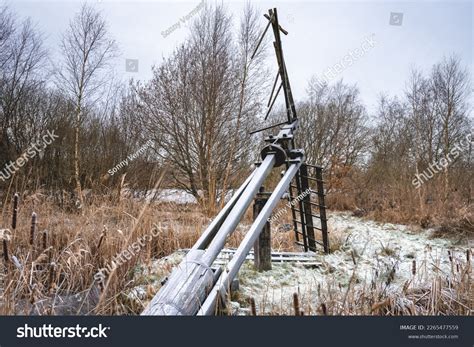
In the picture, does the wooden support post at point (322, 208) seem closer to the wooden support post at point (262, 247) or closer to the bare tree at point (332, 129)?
the wooden support post at point (262, 247)

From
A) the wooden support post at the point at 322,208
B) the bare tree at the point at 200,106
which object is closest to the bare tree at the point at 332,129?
the bare tree at the point at 200,106

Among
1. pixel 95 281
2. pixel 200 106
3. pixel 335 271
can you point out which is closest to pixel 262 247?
pixel 335 271

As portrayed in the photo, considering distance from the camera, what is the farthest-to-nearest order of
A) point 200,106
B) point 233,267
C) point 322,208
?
1. point 200,106
2. point 322,208
3. point 233,267

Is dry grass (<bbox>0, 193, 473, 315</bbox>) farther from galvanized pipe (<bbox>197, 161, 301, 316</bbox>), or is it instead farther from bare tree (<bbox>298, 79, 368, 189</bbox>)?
bare tree (<bbox>298, 79, 368, 189</bbox>)

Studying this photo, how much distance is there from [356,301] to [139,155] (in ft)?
19.4

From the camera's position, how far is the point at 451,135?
892cm

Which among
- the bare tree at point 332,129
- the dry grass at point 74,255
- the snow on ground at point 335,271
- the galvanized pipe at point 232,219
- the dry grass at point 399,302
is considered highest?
the bare tree at point 332,129

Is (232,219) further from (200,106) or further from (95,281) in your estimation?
(200,106)

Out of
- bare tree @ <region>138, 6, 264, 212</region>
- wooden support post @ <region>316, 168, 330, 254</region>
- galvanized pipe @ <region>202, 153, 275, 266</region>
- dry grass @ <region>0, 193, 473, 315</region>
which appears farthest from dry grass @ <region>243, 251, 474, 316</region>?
bare tree @ <region>138, 6, 264, 212</region>

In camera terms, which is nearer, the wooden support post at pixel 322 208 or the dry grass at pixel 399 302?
the dry grass at pixel 399 302

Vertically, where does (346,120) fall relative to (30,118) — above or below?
above
